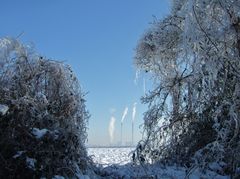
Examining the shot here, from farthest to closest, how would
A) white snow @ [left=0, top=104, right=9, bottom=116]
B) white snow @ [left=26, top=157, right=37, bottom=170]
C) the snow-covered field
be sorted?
1. the snow-covered field
2. white snow @ [left=0, top=104, right=9, bottom=116]
3. white snow @ [left=26, top=157, right=37, bottom=170]

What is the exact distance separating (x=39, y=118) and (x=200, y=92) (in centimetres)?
311

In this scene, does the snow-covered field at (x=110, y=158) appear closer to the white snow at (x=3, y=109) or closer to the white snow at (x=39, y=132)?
the white snow at (x=39, y=132)

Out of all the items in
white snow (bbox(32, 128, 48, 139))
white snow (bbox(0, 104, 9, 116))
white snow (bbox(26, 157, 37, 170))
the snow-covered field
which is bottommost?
white snow (bbox(26, 157, 37, 170))

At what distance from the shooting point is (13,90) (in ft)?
30.5

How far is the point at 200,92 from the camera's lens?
30.7 feet

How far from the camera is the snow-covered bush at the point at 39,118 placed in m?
8.09

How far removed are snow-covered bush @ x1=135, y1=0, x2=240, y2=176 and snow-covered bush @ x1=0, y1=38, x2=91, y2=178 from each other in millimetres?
1826

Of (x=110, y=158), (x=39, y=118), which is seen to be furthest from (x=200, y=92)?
(x=110, y=158)

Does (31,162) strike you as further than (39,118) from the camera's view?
No

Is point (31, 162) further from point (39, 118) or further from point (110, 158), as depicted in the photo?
point (110, 158)

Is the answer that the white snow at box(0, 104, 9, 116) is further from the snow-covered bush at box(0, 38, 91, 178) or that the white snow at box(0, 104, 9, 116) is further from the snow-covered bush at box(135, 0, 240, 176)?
the snow-covered bush at box(135, 0, 240, 176)

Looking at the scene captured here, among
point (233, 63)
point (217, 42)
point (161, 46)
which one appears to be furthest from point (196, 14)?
point (161, 46)

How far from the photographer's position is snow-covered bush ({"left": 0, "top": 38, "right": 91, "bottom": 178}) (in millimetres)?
8094

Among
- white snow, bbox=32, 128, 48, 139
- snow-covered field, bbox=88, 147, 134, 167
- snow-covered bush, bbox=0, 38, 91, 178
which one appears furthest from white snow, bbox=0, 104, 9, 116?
snow-covered field, bbox=88, 147, 134, 167
